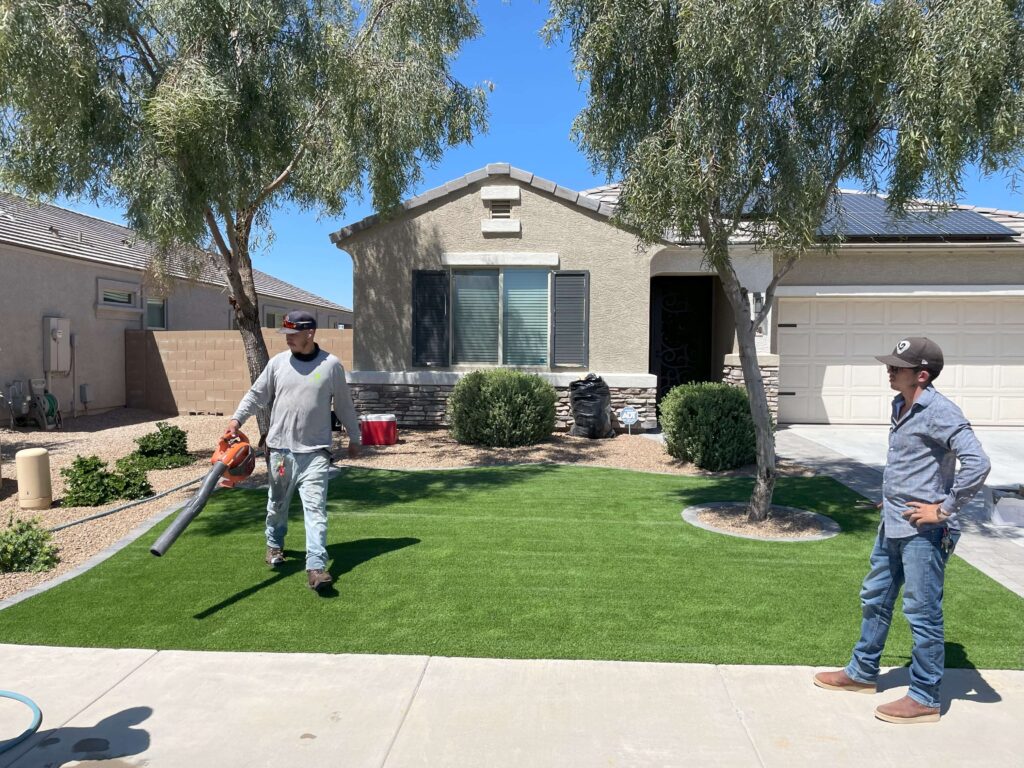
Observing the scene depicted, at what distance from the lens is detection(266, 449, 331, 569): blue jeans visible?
4.92 metres

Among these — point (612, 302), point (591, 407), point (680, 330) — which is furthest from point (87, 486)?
point (680, 330)

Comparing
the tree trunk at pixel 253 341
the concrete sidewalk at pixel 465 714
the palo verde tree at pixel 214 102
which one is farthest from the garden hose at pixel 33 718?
the tree trunk at pixel 253 341

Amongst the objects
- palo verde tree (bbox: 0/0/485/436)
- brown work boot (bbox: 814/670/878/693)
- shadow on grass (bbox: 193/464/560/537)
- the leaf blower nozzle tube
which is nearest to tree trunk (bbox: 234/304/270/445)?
palo verde tree (bbox: 0/0/485/436)

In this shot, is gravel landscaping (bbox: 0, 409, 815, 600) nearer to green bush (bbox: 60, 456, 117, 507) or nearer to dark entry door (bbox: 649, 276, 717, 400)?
green bush (bbox: 60, 456, 117, 507)

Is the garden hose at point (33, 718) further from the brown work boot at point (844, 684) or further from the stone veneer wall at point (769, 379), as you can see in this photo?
the stone veneer wall at point (769, 379)

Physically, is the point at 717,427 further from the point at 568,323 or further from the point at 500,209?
the point at 500,209

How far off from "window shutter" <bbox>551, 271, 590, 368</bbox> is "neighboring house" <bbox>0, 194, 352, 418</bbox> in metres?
6.48

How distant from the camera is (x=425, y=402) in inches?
494

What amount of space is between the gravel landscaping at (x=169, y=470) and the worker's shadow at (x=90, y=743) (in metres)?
2.29

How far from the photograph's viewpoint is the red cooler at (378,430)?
11.2 meters

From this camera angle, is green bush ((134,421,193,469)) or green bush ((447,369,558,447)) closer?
green bush ((134,421,193,469))

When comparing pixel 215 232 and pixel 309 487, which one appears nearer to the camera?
pixel 309 487

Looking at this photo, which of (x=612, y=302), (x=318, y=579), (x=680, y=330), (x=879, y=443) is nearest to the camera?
(x=318, y=579)

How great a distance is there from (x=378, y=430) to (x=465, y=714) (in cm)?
805
